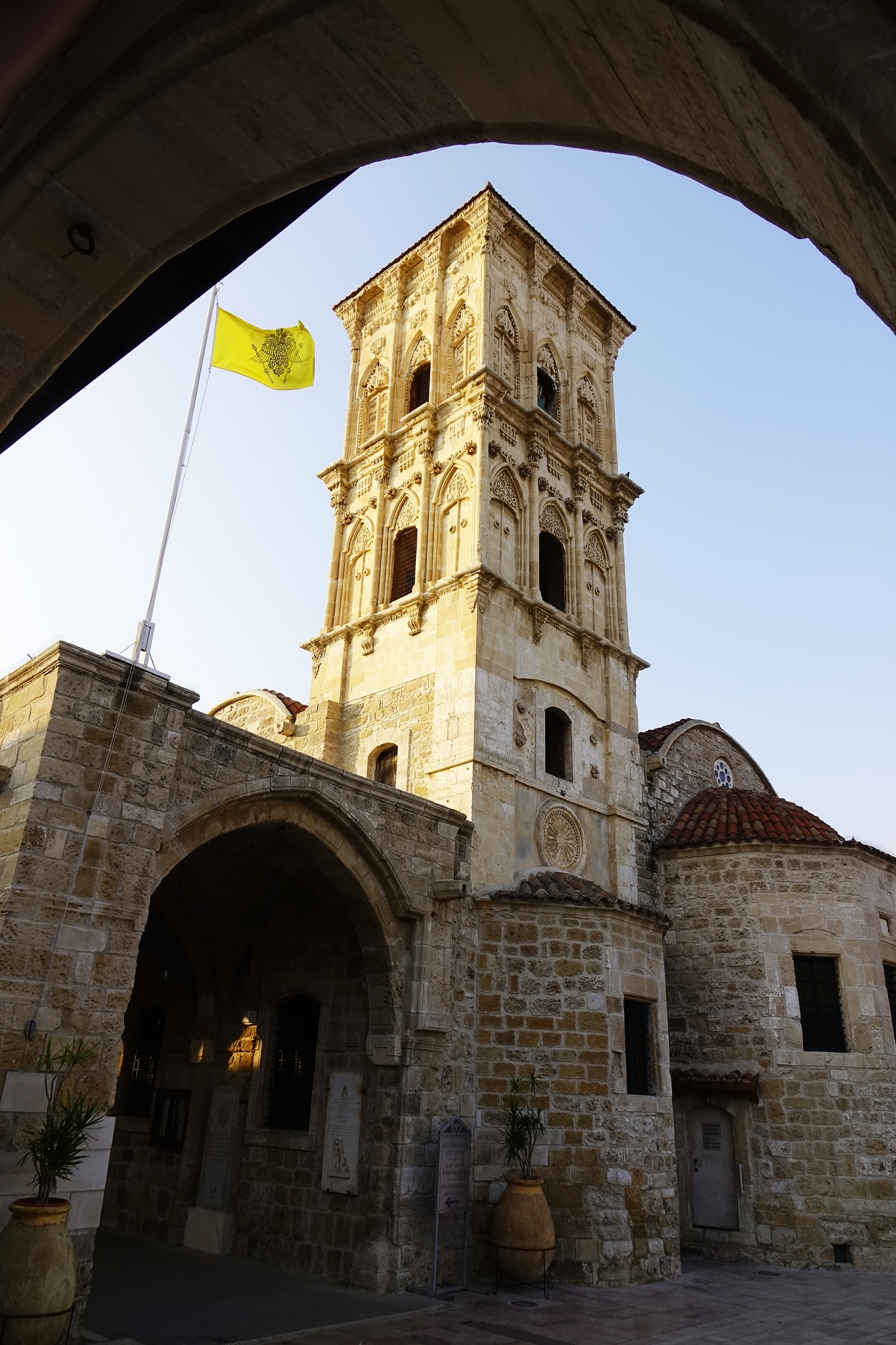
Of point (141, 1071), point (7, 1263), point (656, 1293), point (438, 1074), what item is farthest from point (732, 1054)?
point (7, 1263)

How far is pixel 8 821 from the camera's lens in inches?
307

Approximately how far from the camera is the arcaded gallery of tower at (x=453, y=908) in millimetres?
8469

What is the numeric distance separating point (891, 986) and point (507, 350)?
12.4 m

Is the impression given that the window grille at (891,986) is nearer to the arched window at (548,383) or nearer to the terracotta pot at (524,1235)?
the terracotta pot at (524,1235)

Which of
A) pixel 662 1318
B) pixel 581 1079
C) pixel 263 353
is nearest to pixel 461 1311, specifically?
pixel 662 1318

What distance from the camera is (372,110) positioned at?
1955mm

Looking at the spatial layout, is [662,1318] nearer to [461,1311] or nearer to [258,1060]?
[461,1311]

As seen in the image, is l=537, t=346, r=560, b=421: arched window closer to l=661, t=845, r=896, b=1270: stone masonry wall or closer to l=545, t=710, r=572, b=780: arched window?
l=545, t=710, r=572, b=780: arched window

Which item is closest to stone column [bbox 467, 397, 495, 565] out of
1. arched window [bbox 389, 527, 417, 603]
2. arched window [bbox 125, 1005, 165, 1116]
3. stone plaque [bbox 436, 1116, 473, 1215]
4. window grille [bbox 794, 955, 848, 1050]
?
arched window [bbox 389, 527, 417, 603]

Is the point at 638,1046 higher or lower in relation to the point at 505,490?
lower

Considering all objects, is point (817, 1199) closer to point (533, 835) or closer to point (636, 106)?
point (533, 835)

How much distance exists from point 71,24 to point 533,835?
41.7 feet

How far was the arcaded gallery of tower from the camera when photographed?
8.47 meters

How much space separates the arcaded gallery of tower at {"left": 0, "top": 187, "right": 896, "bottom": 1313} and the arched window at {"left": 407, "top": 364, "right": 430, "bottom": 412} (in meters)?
0.09
